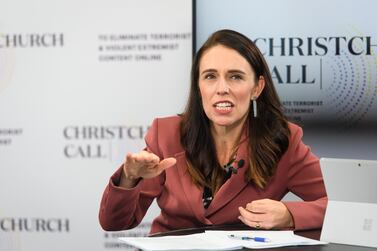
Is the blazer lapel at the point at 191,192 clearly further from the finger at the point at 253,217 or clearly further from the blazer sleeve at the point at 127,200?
the finger at the point at 253,217

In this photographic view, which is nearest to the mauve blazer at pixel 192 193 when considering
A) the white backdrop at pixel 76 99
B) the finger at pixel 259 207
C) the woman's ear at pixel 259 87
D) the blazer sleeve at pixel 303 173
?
the blazer sleeve at pixel 303 173

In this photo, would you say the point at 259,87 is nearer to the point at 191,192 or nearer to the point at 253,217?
the point at 191,192

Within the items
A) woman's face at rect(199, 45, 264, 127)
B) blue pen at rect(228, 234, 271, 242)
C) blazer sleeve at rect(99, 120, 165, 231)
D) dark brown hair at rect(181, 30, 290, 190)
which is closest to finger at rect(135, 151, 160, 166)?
blazer sleeve at rect(99, 120, 165, 231)

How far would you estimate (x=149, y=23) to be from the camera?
3717 mm

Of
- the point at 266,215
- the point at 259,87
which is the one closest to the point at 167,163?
the point at 266,215

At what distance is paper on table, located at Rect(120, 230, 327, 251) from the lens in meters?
1.79

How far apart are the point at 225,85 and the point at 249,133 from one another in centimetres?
25

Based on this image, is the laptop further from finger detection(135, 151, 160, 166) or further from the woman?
finger detection(135, 151, 160, 166)

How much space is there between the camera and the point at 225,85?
2611mm

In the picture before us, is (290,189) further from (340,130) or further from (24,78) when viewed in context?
(24,78)

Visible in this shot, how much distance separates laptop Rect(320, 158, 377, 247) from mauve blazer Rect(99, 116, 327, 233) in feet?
1.03

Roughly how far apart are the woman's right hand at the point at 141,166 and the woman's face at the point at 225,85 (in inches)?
19.3

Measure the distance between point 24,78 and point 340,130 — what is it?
1868mm

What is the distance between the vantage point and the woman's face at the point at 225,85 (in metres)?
→ 2.60
